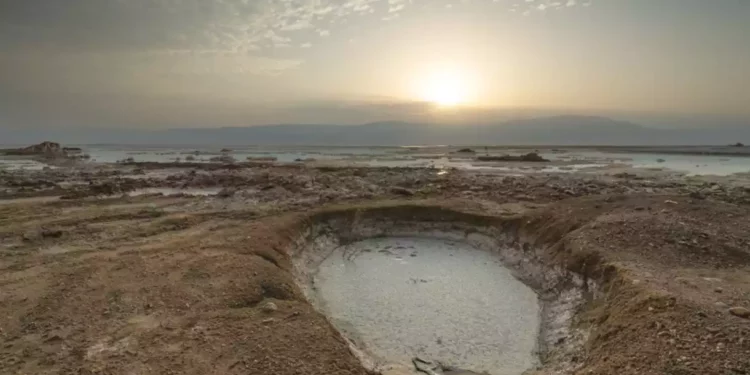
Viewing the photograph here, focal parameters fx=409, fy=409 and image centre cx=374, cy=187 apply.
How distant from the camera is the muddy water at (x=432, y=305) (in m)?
10.4

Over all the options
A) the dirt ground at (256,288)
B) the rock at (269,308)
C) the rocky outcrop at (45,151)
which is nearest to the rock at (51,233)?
the dirt ground at (256,288)

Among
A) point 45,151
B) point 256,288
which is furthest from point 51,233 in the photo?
point 45,151

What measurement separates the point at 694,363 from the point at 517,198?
18288mm

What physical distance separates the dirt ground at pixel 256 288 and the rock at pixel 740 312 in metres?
0.03

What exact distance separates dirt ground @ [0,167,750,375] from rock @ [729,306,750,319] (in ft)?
0.09

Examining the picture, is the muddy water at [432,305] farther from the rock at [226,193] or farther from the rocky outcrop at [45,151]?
the rocky outcrop at [45,151]

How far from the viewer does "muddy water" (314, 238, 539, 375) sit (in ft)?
34.3

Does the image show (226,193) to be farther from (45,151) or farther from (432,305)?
(45,151)

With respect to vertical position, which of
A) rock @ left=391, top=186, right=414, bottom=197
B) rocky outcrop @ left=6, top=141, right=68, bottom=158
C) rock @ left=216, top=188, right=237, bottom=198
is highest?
rocky outcrop @ left=6, top=141, right=68, bottom=158

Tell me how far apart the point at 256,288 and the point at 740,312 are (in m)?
11.0

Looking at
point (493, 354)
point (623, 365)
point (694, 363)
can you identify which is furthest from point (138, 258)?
point (694, 363)

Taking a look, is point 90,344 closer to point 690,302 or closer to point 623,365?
point 623,365

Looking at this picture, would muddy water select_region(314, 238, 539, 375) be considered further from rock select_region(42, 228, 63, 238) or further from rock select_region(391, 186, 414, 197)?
rock select_region(42, 228, 63, 238)

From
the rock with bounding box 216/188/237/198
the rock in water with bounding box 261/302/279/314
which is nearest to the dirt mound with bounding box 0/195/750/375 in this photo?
the rock in water with bounding box 261/302/279/314
